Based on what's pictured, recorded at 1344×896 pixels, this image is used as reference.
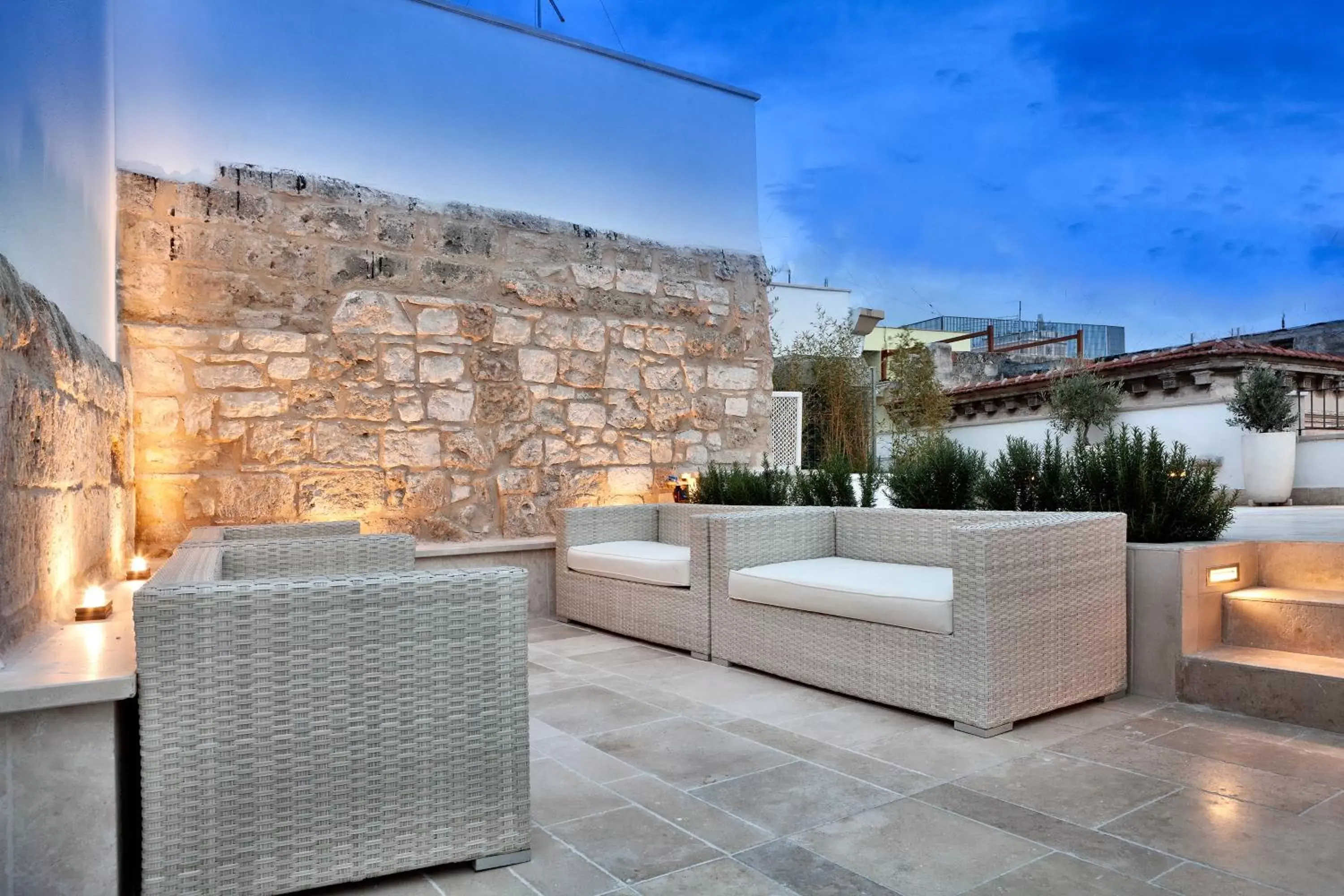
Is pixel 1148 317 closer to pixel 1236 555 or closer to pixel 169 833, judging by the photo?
pixel 1236 555

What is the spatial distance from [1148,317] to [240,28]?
34.1 meters

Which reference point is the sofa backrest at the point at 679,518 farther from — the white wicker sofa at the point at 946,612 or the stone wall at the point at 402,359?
the white wicker sofa at the point at 946,612

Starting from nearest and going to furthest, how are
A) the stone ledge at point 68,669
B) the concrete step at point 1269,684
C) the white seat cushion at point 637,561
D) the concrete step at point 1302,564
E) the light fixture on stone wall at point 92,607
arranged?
the stone ledge at point 68,669 → the light fixture on stone wall at point 92,607 → the concrete step at point 1269,684 → the concrete step at point 1302,564 → the white seat cushion at point 637,561

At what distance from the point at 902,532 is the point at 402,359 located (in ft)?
10.0

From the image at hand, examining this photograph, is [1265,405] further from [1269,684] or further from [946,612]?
[946,612]

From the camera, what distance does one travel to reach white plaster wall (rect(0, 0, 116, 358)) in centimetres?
208

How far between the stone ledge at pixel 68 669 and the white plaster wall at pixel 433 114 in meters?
3.42

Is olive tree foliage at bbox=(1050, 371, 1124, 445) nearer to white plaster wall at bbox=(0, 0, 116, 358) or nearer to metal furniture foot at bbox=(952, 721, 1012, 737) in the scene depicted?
metal furniture foot at bbox=(952, 721, 1012, 737)

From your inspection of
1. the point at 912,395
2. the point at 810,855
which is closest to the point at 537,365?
the point at 810,855

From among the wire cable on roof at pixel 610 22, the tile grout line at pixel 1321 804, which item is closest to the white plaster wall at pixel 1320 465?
the wire cable on roof at pixel 610 22

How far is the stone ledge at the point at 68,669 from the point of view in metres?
1.35

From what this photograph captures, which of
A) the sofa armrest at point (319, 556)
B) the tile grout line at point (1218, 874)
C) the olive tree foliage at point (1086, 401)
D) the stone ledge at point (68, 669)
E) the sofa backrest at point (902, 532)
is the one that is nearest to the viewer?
the stone ledge at point (68, 669)

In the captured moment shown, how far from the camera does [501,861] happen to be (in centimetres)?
179

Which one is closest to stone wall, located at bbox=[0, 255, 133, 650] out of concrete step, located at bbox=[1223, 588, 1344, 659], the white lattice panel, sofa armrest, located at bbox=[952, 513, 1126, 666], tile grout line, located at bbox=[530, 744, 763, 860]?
tile grout line, located at bbox=[530, 744, 763, 860]
